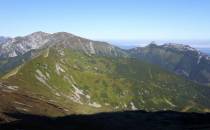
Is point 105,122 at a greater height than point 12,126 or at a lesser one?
lesser

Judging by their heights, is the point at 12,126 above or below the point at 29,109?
above

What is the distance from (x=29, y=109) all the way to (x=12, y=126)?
77074 mm

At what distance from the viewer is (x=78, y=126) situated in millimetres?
141375

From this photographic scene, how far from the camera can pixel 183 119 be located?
171875mm

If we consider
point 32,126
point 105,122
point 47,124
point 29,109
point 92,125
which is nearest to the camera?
point 32,126

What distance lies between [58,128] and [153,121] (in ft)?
190

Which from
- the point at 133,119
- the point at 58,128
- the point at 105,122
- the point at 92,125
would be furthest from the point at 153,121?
the point at 58,128

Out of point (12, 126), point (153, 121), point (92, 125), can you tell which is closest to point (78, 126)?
point (92, 125)

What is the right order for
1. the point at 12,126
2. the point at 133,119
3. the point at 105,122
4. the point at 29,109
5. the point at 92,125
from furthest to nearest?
the point at 29,109, the point at 133,119, the point at 105,122, the point at 92,125, the point at 12,126

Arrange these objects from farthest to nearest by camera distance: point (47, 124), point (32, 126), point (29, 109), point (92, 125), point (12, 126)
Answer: point (29, 109) < point (92, 125) < point (47, 124) < point (32, 126) < point (12, 126)

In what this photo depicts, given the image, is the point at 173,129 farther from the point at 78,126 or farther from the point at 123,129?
the point at 78,126

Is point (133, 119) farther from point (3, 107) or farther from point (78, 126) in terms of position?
point (3, 107)

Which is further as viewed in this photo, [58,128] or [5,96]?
[5,96]

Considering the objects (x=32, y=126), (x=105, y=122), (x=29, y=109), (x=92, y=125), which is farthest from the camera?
(x=29, y=109)
